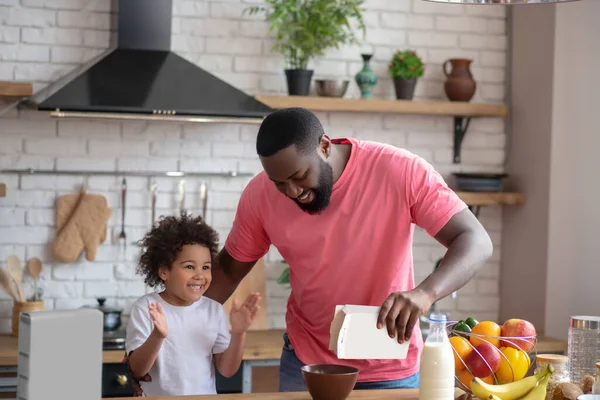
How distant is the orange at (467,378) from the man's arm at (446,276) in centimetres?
17

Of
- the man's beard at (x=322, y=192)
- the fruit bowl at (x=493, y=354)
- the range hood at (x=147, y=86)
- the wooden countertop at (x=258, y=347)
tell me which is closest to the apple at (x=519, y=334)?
the fruit bowl at (x=493, y=354)

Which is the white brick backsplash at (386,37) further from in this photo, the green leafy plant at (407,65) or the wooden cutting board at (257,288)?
the wooden cutting board at (257,288)

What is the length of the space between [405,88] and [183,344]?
2.02 meters

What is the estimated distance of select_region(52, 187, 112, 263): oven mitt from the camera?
379cm

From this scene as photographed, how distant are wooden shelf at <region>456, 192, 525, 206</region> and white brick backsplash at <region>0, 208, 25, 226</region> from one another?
1.93 m

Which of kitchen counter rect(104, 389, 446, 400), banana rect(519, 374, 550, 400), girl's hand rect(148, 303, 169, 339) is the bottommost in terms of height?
kitchen counter rect(104, 389, 446, 400)

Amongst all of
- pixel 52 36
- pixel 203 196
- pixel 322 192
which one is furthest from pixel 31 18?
pixel 322 192

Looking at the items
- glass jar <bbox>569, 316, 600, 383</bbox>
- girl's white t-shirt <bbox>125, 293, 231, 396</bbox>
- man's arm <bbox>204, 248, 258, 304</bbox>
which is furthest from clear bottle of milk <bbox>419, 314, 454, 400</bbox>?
man's arm <bbox>204, 248, 258, 304</bbox>

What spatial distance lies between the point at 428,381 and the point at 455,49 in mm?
2700

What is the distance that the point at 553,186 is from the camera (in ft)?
13.0

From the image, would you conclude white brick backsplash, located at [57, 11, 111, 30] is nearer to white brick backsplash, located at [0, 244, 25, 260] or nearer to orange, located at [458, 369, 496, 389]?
white brick backsplash, located at [0, 244, 25, 260]

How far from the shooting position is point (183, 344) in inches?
94.9

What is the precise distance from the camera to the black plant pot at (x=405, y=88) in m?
4.03

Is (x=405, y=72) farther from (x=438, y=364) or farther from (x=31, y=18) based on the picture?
(x=438, y=364)
